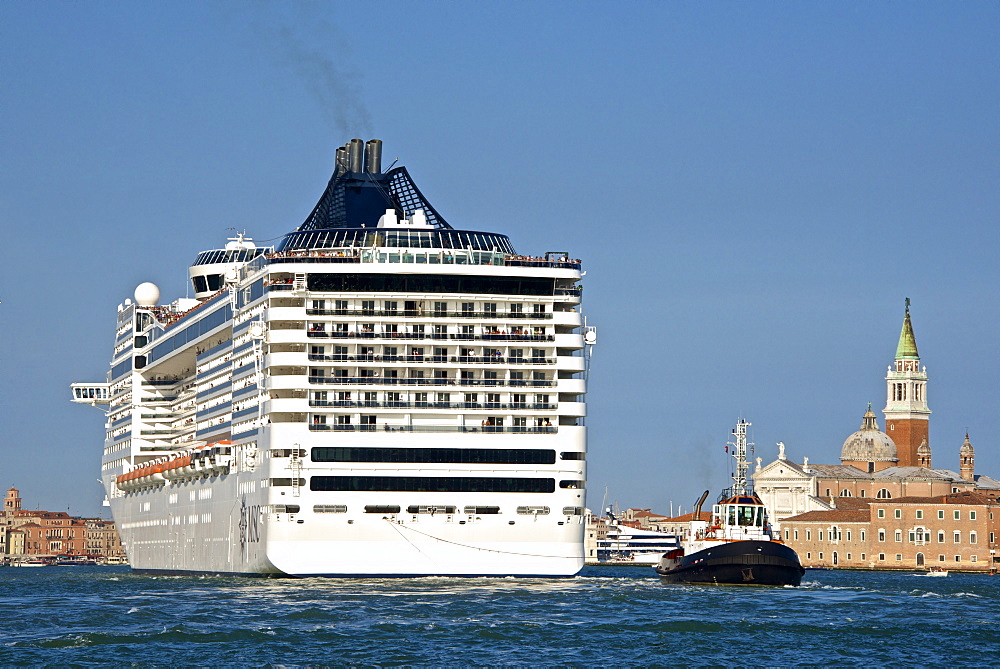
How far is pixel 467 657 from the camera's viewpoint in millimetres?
43875

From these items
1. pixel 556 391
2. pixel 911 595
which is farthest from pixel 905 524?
pixel 556 391

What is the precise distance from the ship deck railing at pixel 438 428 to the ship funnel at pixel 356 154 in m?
20.2

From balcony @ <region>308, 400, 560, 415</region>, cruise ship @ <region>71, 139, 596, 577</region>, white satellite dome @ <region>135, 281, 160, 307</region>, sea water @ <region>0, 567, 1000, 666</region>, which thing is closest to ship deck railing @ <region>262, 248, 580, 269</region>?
cruise ship @ <region>71, 139, 596, 577</region>

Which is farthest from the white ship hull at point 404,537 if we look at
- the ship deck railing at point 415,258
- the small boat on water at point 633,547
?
the small boat on water at point 633,547

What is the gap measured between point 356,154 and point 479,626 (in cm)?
3769

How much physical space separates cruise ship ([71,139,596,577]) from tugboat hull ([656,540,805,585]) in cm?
763

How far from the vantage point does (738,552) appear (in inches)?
2800

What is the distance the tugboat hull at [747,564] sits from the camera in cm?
7100

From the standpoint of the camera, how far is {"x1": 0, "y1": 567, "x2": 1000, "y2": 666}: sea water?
146ft

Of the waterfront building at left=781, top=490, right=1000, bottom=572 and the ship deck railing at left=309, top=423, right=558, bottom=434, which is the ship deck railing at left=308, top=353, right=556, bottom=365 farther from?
the waterfront building at left=781, top=490, right=1000, bottom=572

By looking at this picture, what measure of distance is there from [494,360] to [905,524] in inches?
3980

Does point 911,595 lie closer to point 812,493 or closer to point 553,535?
point 553,535

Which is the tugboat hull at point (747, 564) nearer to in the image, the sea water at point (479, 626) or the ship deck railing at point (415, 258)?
the sea water at point (479, 626)

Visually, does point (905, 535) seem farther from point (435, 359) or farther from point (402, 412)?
point (402, 412)
